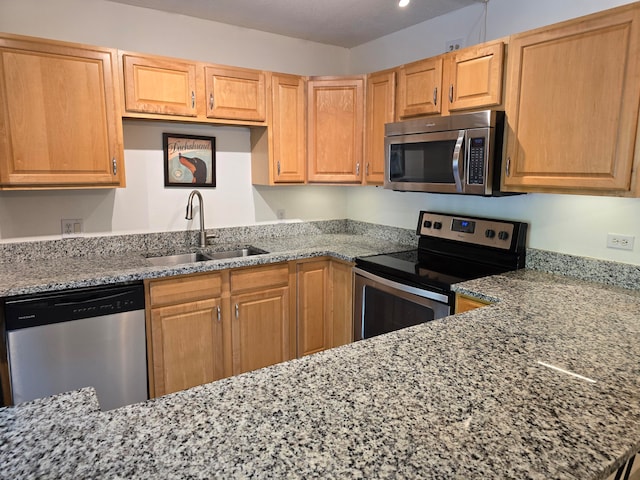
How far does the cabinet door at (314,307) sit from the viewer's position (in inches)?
117

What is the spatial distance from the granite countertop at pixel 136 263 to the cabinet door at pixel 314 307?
0.43 ft

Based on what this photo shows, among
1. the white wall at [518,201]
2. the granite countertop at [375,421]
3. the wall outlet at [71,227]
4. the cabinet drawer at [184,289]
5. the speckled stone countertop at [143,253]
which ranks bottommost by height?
the cabinet drawer at [184,289]

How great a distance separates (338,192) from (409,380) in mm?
2861

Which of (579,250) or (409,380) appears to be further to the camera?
(579,250)

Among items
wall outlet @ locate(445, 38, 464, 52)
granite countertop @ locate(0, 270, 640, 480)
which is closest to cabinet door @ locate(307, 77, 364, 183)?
wall outlet @ locate(445, 38, 464, 52)

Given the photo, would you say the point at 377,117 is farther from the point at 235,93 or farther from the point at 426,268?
the point at 426,268

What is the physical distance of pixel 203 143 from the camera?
3.11m

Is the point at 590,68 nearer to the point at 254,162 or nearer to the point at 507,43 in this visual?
the point at 507,43

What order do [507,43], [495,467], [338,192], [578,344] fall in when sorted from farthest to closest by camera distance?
[338,192] → [507,43] → [578,344] → [495,467]

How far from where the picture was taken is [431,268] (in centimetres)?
252

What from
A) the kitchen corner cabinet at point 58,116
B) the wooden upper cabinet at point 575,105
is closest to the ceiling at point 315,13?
the kitchen corner cabinet at point 58,116

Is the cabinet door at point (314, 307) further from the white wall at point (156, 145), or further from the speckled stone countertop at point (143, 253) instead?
the white wall at point (156, 145)

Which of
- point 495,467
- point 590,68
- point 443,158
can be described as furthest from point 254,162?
point 495,467

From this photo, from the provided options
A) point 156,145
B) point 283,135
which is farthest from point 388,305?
point 156,145
